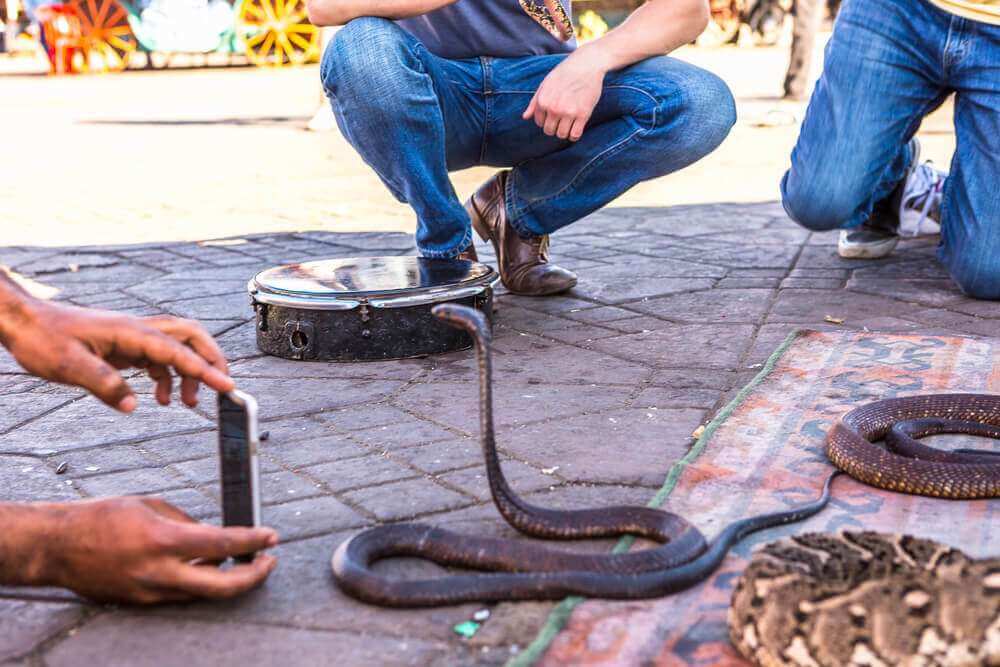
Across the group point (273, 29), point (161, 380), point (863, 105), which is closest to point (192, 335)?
point (161, 380)

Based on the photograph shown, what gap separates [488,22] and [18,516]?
2702 millimetres

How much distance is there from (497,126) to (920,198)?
1.92m

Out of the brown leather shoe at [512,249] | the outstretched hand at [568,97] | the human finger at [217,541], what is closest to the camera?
the human finger at [217,541]

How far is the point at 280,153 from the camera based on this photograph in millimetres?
9430

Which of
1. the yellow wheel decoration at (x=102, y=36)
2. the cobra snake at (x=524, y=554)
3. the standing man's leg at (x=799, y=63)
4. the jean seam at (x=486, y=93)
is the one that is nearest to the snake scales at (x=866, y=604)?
the cobra snake at (x=524, y=554)

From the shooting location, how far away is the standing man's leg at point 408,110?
3.71 metres

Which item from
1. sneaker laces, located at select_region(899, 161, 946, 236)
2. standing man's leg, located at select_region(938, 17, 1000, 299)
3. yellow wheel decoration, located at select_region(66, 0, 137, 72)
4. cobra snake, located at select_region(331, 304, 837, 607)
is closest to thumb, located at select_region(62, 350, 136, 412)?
cobra snake, located at select_region(331, 304, 837, 607)

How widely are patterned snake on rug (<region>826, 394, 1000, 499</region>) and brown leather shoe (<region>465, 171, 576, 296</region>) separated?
175 cm

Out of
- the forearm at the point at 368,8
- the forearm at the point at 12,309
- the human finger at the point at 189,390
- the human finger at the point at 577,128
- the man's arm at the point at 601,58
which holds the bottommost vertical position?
the human finger at the point at 189,390

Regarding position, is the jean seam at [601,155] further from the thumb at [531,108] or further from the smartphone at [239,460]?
the smartphone at [239,460]

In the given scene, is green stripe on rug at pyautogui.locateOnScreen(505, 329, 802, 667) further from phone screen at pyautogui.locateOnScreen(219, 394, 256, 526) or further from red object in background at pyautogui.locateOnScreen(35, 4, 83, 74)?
red object in background at pyautogui.locateOnScreen(35, 4, 83, 74)

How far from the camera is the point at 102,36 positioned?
20.3m

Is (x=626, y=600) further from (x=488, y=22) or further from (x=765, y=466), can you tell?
(x=488, y=22)

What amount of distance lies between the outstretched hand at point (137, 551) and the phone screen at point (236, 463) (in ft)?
0.31
